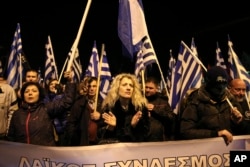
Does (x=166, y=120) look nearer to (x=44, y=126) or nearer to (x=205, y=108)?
(x=205, y=108)

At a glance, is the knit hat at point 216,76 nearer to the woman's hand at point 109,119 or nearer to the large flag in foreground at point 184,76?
the woman's hand at point 109,119

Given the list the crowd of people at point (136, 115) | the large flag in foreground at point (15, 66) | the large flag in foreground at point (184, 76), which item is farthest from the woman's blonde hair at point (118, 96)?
the large flag in foreground at point (15, 66)

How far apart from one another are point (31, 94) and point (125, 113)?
1094 mm

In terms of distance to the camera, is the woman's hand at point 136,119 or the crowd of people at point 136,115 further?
the woman's hand at point 136,119

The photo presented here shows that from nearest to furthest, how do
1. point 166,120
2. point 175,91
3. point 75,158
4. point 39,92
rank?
point 75,158
point 39,92
point 166,120
point 175,91

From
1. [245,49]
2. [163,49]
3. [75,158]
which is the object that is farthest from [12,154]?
[163,49]

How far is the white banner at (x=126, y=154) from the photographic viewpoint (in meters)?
4.64

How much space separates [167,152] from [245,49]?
1168 inches

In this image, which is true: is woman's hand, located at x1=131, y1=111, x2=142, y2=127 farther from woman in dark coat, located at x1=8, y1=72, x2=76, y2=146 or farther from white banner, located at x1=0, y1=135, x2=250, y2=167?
woman in dark coat, located at x1=8, y1=72, x2=76, y2=146

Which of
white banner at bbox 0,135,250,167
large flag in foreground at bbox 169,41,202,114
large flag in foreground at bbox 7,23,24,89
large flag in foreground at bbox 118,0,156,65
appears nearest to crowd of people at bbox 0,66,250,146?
white banner at bbox 0,135,250,167

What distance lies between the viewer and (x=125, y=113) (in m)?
5.17

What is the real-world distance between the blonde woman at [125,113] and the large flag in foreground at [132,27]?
2.00ft

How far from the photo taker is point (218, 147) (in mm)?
4848

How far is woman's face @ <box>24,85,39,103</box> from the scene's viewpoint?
5395 mm
